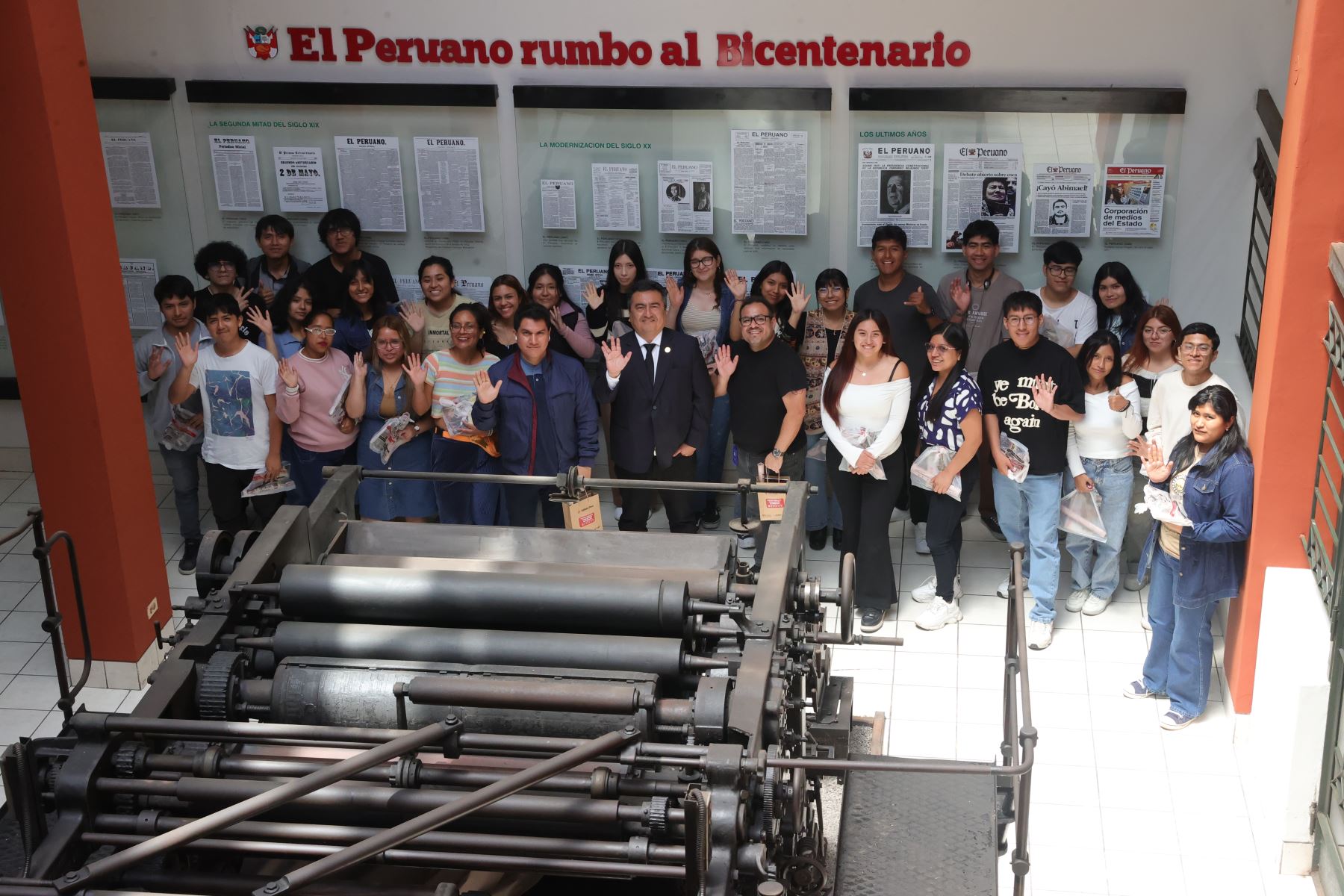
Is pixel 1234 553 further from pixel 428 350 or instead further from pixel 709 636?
pixel 428 350

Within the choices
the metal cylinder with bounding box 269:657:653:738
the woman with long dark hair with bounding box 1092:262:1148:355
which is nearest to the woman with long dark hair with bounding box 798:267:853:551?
the woman with long dark hair with bounding box 1092:262:1148:355

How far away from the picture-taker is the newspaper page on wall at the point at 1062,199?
8.73 metres

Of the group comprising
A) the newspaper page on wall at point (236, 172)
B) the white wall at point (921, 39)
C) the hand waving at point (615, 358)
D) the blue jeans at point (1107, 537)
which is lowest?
the blue jeans at point (1107, 537)

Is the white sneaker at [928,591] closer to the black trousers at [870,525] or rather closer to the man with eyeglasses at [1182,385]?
the black trousers at [870,525]

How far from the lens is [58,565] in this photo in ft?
25.3

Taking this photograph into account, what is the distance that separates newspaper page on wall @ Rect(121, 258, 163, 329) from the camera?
982cm

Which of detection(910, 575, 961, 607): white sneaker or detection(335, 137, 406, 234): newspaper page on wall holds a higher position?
detection(335, 137, 406, 234): newspaper page on wall

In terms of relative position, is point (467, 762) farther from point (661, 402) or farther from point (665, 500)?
point (665, 500)

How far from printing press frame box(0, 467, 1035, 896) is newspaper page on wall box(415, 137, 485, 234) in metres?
4.92

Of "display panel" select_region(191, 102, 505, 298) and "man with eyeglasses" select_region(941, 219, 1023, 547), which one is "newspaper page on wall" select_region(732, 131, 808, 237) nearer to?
"man with eyeglasses" select_region(941, 219, 1023, 547)

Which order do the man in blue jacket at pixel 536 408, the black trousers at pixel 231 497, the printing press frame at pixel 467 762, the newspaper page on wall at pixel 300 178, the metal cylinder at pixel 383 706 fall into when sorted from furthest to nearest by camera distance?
the newspaper page on wall at pixel 300 178
the black trousers at pixel 231 497
the man in blue jacket at pixel 536 408
the metal cylinder at pixel 383 706
the printing press frame at pixel 467 762

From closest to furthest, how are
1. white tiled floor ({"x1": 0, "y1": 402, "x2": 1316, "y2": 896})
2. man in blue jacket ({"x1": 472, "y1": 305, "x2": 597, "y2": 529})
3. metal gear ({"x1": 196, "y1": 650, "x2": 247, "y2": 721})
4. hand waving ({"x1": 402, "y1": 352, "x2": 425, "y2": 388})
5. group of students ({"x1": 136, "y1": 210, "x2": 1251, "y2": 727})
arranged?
metal gear ({"x1": 196, "y1": 650, "x2": 247, "y2": 721})
white tiled floor ({"x1": 0, "y1": 402, "x2": 1316, "y2": 896})
group of students ({"x1": 136, "y1": 210, "x2": 1251, "y2": 727})
man in blue jacket ({"x1": 472, "y1": 305, "x2": 597, "y2": 529})
hand waving ({"x1": 402, "y1": 352, "x2": 425, "y2": 388})

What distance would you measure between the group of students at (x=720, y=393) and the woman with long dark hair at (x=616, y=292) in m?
0.02

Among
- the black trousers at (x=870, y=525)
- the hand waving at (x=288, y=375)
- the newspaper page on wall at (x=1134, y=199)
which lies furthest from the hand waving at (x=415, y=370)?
the newspaper page on wall at (x=1134, y=199)
